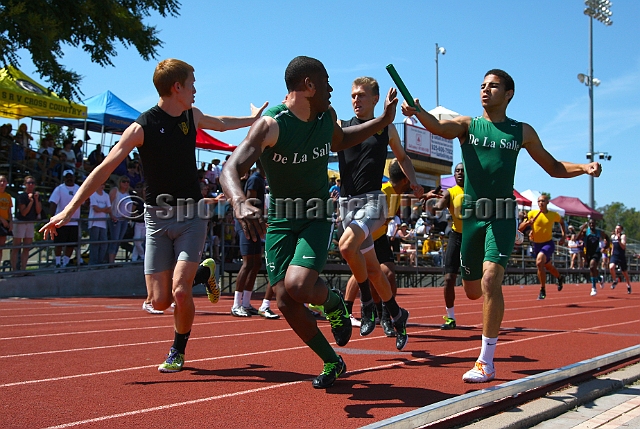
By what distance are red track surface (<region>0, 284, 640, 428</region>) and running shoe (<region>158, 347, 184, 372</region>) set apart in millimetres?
81

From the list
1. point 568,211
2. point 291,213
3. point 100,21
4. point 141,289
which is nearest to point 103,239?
point 141,289

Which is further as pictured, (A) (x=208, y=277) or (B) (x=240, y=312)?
(B) (x=240, y=312)

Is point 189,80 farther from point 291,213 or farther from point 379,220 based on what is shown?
point 379,220

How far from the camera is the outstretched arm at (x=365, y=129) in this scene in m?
5.14

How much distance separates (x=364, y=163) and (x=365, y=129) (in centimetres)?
206

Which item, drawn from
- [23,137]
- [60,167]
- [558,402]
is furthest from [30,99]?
[558,402]

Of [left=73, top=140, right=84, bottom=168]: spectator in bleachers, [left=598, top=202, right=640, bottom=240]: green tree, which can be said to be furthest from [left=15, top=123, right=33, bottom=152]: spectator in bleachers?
[left=598, top=202, right=640, bottom=240]: green tree

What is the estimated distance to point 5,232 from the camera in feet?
45.0

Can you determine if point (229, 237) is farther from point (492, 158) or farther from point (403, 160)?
point (492, 158)

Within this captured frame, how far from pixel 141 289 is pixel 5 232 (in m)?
3.30

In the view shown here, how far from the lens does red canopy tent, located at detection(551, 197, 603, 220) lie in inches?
1775

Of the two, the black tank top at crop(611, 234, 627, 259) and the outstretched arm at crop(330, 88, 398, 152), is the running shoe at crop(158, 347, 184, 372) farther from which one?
the black tank top at crop(611, 234, 627, 259)

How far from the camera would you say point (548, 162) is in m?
5.82

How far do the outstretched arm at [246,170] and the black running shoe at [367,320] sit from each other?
299cm
